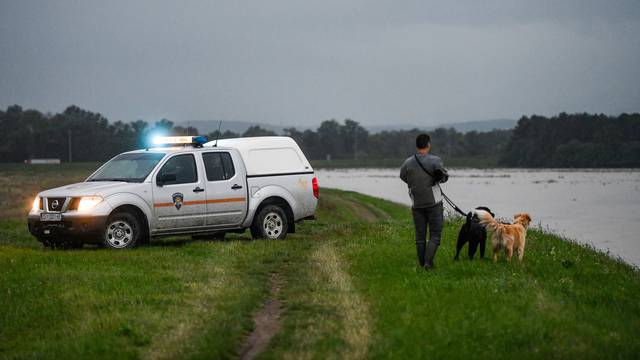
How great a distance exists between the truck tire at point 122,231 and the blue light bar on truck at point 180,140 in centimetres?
228

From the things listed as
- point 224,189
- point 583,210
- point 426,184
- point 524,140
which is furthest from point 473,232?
point 524,140

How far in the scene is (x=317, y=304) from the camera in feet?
35.3

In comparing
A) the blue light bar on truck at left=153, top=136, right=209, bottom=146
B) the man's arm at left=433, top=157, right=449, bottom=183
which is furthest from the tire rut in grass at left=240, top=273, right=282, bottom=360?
the blue light bar on truck at left=153, top=136, right=209, bottom=146

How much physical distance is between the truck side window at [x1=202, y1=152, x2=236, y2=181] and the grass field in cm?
189

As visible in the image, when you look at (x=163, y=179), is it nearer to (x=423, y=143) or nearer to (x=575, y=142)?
(x=423, y=143)

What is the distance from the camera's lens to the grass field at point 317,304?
874 cm

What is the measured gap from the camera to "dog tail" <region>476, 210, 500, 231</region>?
13805 millimetres

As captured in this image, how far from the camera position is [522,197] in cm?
5994

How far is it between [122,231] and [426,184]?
6499mm

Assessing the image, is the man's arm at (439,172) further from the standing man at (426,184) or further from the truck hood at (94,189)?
the truck hood at (94,189)

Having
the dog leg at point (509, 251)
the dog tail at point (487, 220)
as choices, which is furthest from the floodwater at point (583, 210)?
the dog tail at point (487, 220)

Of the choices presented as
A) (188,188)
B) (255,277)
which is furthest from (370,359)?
(188,188)

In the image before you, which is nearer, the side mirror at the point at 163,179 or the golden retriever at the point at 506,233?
the golden retriever at the point at 506,233

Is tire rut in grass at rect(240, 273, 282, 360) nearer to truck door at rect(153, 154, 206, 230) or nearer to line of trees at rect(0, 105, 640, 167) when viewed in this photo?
truck door at rect(153, 154, 206, 230)
